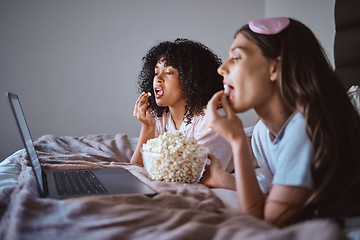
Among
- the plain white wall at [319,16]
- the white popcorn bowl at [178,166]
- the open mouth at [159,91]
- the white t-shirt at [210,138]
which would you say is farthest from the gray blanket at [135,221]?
the plain white wall at [319,16]

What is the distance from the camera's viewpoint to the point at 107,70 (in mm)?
3451

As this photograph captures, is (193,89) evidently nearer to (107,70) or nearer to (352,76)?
(352,76)

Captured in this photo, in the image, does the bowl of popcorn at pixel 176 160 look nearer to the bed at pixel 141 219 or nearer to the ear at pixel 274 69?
the bed at pixel 141 219

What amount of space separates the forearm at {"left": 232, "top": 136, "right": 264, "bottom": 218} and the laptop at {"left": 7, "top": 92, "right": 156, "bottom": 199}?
248 mm

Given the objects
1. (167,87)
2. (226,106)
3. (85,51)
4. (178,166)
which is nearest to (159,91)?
(167,87)

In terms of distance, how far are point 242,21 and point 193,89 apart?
7.28 ft

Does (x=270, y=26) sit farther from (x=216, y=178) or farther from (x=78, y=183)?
(x=78, y=183)

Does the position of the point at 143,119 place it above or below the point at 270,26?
below

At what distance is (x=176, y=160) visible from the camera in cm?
112

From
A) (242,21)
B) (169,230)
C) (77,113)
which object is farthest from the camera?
(242,21)

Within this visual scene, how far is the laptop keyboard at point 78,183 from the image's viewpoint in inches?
38.0

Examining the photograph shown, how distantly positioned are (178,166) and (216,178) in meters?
0.15

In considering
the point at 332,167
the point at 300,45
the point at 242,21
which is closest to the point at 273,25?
the point at 300,45

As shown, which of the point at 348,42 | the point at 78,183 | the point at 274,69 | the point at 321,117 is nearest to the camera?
the point at 321,117
